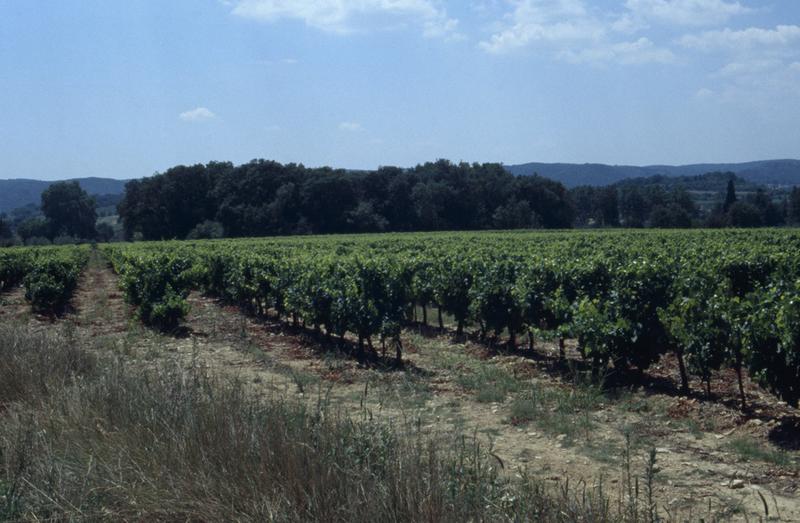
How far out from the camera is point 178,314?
1691cm

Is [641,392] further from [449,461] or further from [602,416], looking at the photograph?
[449,461]

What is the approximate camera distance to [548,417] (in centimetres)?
863

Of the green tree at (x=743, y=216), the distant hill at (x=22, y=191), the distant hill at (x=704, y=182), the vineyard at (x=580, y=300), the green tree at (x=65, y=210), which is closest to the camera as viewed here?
the vineyard at (x=580, y=300)

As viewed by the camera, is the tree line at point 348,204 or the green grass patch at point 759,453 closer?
the green grass patch at point 759,453

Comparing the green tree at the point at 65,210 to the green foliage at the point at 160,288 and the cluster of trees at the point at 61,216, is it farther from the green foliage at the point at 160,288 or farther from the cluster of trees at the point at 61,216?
the green foliage at the point at 160,288

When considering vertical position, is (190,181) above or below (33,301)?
above

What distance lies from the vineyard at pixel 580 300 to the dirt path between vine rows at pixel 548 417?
63 cm

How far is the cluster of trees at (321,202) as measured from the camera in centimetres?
7406

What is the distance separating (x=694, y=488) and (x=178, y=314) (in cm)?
1324

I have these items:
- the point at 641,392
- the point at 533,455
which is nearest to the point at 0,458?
the point at 533,455

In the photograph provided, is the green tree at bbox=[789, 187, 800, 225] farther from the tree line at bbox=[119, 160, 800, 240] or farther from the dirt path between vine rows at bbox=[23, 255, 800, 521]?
the dirt path between vine rows at bbox=[23, 255, 800, 521]

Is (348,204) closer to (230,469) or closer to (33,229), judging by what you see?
(33,229)

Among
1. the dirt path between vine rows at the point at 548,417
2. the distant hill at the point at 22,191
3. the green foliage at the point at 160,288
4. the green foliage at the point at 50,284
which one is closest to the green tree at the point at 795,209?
the dirt path between vine rows at the point at 548,417

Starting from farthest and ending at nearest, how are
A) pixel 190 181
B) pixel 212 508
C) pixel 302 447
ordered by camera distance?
pixel 190 181, pixel 302 447, pixel 212 508
